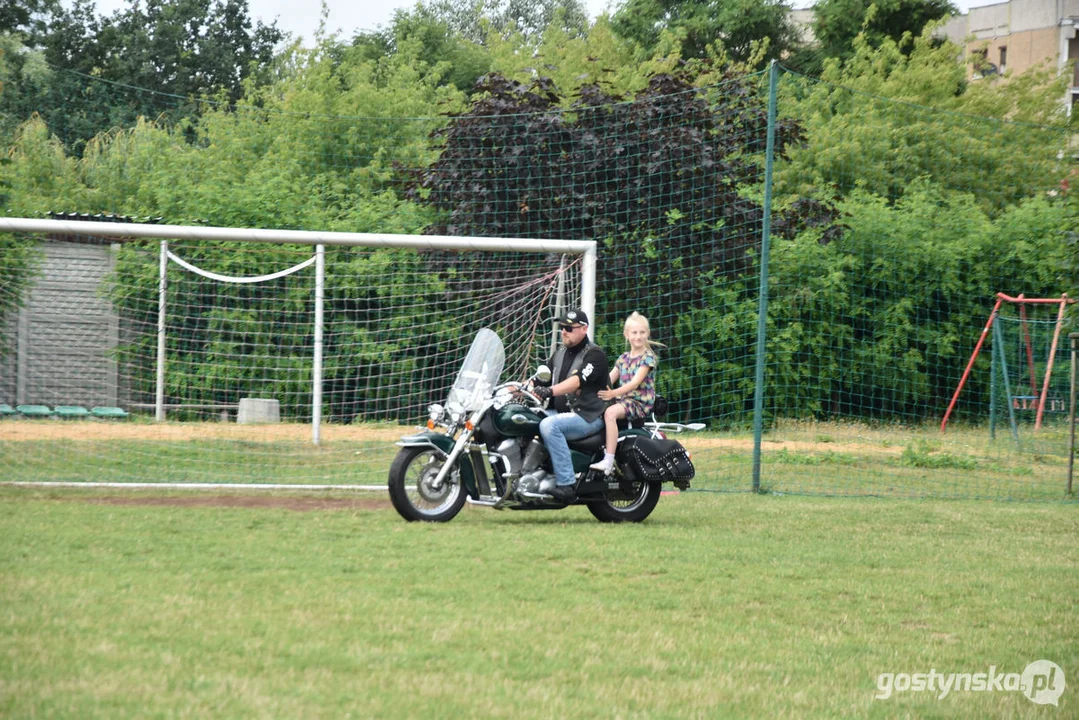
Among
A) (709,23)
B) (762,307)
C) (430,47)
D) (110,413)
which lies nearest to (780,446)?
(762,307)

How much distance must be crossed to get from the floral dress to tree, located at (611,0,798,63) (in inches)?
1191

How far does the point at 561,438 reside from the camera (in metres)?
9.27

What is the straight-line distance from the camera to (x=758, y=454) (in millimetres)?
11930

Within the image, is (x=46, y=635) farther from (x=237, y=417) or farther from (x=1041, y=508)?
(x=1041, y=508)

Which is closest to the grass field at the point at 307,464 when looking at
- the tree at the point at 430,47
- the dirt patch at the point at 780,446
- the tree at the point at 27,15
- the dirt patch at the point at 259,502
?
the dirt patch at the point at 780,446

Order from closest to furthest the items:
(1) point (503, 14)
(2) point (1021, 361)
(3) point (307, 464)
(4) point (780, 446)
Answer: (3) point (307, 464), (4) point (780, 446), (2) point (1021, 361), (1) point (503, 14)

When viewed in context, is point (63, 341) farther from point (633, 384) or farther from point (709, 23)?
point (709, 23)

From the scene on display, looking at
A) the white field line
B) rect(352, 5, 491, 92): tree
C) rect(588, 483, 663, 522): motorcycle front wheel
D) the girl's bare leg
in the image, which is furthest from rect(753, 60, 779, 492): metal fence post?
rect(352, 5, 491, 92): tree

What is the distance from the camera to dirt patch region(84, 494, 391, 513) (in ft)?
32.0

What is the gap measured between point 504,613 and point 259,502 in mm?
4634

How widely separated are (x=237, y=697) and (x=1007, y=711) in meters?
2.67

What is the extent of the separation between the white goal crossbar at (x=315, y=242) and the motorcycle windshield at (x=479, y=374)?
168 centimetres

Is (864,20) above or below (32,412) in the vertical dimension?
above

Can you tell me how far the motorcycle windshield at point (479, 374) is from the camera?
9367 mm
